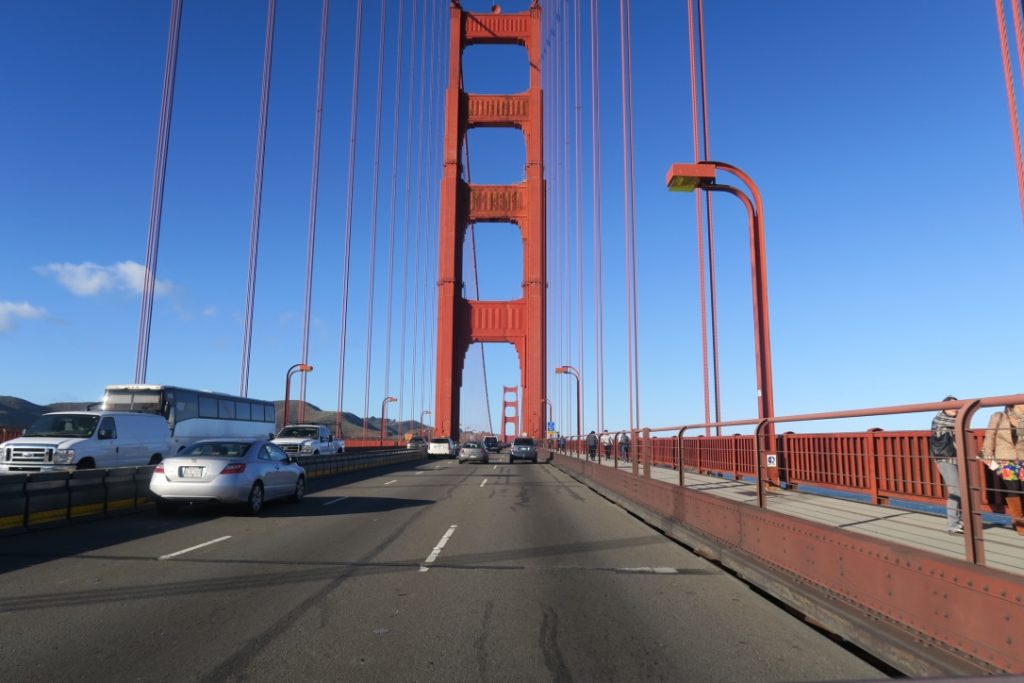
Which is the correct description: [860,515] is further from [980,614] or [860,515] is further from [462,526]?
[462,526]

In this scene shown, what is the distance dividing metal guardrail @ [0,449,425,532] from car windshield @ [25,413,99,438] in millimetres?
4777

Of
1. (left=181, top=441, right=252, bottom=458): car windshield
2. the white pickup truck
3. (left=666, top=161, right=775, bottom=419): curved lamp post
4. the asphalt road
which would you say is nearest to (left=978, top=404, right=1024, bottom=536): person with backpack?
the asphalt road

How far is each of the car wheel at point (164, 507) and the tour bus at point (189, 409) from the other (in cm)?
995

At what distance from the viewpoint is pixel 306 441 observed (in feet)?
102

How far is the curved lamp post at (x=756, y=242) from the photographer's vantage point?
10789 mm

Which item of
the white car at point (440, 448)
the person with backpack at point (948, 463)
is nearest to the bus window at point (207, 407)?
the white car at point (440, 448)

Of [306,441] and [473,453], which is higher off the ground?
[306,441]

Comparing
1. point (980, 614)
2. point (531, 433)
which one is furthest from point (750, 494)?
point (531, 433)

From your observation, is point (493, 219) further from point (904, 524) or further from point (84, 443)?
point (904, 524)

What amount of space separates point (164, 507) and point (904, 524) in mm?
11914

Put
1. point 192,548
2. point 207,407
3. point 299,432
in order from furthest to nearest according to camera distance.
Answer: point 299,432
point 207,407
point 192,548

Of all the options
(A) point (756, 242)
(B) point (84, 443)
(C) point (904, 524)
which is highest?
(A) point (756, 242)

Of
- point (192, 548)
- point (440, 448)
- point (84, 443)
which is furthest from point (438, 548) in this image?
point (440, 448)

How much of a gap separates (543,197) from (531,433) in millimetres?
22360
